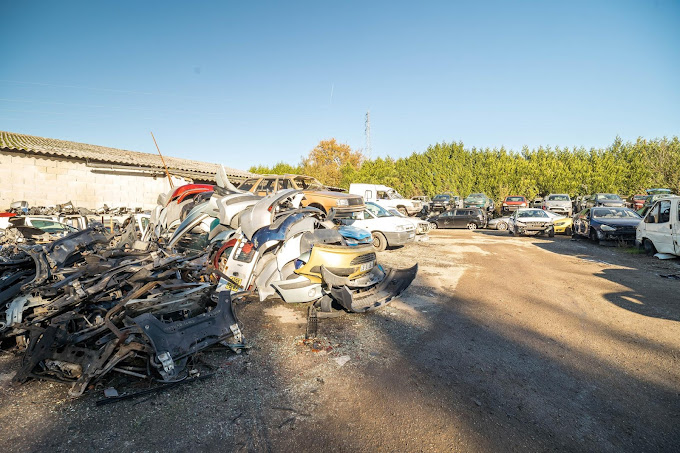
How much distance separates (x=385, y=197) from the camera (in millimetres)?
23016

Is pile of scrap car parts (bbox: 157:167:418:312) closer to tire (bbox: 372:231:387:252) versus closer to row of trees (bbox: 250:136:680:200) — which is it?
tire (bbox: 372:231:387:252)

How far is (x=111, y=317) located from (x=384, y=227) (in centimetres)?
897

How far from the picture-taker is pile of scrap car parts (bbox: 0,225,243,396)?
3.17m

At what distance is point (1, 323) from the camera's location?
153 inches

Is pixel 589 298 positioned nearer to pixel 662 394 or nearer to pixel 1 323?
pixel 662 394

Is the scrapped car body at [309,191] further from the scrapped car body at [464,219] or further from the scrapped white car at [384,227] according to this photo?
the scrapped car body at [464,219]

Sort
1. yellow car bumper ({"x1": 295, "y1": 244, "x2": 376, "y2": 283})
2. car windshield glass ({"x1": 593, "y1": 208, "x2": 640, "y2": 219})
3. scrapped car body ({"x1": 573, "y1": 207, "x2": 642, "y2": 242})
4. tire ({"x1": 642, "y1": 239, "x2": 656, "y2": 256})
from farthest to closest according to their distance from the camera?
car windshield glass ({"x1": 593, "y1": 208, "x2": 640, "y2": 219})
scrapped car body ({"x1": 573, "y1": 207, "x2": 642, "y2": 242})
tire ({"x1": 642, "y1": 239, "x2": 656, "y2": 256})
yellow car bumper ({"x1": 295, "y1": 244, "x2": 376, "y2": 283})

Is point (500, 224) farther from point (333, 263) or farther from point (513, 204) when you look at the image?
point (333, 263)

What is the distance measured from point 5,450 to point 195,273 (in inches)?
101

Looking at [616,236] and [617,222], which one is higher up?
[617,222]

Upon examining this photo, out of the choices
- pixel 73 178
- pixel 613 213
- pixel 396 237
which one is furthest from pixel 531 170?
pixel 73 178

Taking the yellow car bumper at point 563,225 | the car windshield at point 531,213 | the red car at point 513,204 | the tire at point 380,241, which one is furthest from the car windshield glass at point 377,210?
the red car at point 513,204

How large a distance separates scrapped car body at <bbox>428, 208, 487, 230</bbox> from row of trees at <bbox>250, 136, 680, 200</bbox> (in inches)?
568

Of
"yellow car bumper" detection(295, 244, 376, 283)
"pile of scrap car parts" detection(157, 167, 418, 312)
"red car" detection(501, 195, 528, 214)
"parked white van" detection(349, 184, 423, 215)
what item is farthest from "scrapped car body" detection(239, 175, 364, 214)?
"red car" detection(501, 195, 528, 214)
